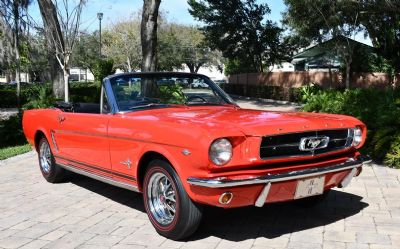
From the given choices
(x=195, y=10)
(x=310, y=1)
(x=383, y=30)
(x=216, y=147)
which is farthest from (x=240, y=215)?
(x=195, y=10)

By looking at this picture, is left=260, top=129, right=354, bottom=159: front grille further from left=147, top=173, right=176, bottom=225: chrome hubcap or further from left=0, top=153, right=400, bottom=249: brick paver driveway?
left=147, top=173, right=176, bottom=225: chrome hubcap

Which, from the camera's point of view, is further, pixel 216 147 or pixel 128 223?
pixel 128 223

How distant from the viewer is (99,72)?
31859 millimetres

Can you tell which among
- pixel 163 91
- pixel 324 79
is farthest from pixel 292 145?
pixel 324 79

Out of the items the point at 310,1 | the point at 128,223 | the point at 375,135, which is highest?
the point at 310,1

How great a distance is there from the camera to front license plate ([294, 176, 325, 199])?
4.13m

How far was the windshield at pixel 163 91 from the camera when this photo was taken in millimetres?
5270

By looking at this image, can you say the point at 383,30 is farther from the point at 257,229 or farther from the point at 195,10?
the point at 257,229

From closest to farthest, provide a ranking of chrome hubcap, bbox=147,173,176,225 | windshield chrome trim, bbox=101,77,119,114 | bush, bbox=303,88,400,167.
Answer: chrome hubcap, bbox=147,173,176,225 → windshield chrome trim, bbox=101,77,119,114 → bush, bbox=303,88,400,167

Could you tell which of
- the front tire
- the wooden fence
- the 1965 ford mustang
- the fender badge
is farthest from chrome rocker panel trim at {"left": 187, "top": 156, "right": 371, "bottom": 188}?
the wooden fence

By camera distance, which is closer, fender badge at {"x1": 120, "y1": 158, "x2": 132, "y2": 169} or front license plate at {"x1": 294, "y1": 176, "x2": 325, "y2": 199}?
front license plate at {"x1": 294, "y1": 176, "x2": 325, "y2": 199}

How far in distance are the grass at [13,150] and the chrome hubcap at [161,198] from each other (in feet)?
18.0

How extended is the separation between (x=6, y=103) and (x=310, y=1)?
644 inches

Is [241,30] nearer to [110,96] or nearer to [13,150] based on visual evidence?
[13,150]
